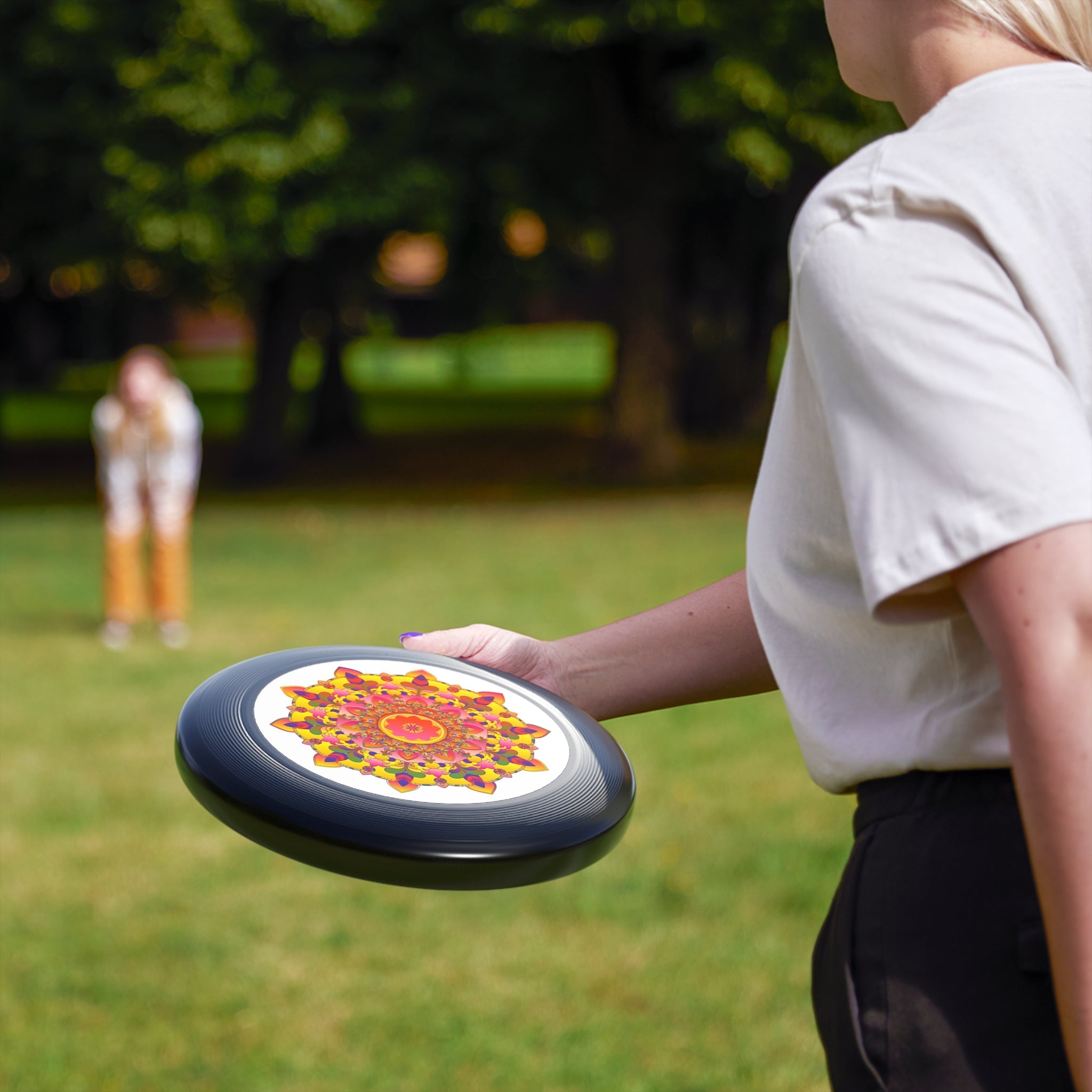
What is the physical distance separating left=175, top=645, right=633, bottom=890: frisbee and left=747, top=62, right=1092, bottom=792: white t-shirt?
1.21 feet

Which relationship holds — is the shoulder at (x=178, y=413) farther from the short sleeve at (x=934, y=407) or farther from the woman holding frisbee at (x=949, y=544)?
the short sleeve at (x=934, y=407)

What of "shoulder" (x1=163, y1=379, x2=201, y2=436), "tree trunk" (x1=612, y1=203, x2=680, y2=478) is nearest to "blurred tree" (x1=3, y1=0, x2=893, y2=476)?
"tree trunk" (x1=612, y1=203, x2=680, y2=478)

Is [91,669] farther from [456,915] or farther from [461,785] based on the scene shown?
[461,785]

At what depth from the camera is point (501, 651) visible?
6.05 ft

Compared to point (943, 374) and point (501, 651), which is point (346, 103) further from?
point (943, 374)

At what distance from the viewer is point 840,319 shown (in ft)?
3.46

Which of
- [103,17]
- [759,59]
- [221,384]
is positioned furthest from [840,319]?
[221,384]

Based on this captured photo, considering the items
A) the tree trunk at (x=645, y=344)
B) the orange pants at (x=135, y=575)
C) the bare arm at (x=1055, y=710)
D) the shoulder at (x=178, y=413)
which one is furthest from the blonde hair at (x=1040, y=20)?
the tree trunk at (x=645, y=344)

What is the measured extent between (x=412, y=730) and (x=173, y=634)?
8499mm

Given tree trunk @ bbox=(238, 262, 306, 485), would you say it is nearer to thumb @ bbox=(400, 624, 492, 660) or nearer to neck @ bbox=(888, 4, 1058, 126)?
thumb @ bbox=(400, 624, 492, 660)

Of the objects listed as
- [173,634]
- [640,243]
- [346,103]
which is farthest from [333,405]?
[173,634]

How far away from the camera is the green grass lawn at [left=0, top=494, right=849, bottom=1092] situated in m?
3.96

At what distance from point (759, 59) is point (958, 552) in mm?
15218

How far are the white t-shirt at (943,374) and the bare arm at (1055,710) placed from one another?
27 millimetres
